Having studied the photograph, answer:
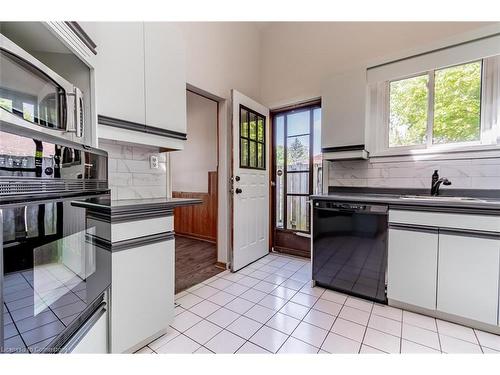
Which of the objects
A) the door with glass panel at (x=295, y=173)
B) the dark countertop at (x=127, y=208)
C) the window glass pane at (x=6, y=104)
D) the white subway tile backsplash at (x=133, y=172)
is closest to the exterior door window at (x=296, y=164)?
the door with glass panel at (x=295, y=173)

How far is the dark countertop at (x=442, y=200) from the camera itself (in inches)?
58.7

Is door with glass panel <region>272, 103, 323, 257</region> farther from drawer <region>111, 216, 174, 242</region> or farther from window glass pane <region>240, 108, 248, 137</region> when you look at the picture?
drawer <region>111, 216, 174, 242</region>

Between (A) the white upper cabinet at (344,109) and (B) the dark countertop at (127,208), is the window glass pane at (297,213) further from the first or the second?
(B) the dark countertop at (127,208)

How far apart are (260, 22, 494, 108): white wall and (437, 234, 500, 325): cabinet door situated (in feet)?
6.26

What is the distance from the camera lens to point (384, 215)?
5.92 feet

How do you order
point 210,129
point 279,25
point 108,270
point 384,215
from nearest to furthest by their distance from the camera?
1. point 108,270
2. point 384,215
3. point 279,25
4. point 210,129

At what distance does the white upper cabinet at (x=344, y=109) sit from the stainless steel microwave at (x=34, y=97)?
2.13m

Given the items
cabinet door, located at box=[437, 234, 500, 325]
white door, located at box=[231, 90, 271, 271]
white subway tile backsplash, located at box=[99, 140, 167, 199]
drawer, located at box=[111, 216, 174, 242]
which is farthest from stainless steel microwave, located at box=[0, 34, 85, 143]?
cabinet door, located at box=[437, 234, 500, 325]

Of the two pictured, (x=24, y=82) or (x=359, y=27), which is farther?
(x=359, y=27)

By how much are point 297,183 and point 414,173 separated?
1.33 m
